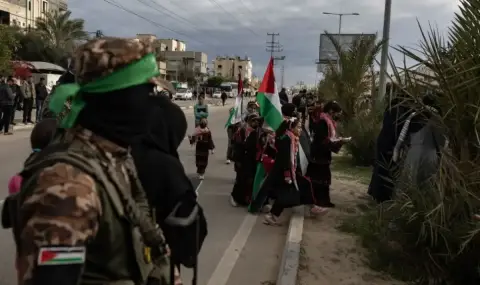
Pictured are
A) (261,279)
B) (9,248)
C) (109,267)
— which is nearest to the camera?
(109,267)

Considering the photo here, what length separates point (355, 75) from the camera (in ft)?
55.5

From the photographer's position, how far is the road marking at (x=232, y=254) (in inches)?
192

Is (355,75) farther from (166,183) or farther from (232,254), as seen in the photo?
(166,183)

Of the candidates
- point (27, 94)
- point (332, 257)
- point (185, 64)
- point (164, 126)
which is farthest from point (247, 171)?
point (185, 64)

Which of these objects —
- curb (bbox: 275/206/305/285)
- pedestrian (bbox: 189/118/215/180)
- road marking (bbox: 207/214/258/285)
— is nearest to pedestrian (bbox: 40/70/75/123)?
road marking (bbox: 207/214/258/285)

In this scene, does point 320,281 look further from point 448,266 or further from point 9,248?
point 9,248

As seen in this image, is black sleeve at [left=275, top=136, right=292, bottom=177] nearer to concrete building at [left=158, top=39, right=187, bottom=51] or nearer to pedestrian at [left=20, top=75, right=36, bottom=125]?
pedestrian at [left=20, top=75, right=36, bottom=125]

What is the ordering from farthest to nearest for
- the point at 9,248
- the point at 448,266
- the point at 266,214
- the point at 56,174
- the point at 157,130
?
the point at 266,214 < the point at 9,248 < the point at 448,266 < the point at 157,130 < the point at 56,174

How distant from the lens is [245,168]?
798 cm

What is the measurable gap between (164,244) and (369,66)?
1645cm

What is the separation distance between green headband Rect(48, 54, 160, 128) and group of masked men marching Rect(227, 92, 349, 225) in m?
5.15

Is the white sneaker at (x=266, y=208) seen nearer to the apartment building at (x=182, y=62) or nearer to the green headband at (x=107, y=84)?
the green headband at (x=107, y=84)

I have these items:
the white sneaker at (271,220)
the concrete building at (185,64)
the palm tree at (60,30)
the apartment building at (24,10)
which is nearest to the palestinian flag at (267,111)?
the white sneaker at (271,220)

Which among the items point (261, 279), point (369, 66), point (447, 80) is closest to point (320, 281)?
point (261, 279)
